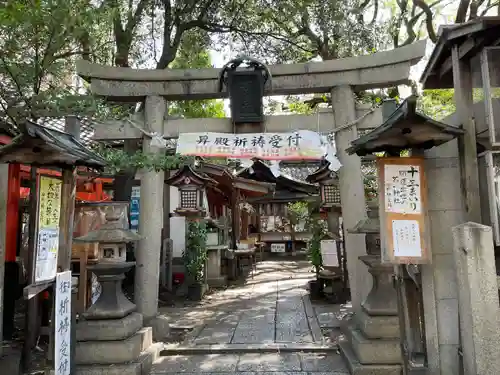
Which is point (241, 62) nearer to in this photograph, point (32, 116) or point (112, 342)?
point (32, 116)

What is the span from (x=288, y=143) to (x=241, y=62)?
1690 mm

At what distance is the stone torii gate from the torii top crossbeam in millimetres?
15

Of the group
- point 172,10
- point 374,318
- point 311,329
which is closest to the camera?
point 374,318

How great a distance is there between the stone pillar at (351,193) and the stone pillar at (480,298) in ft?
10.2

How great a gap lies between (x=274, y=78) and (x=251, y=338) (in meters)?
5.00

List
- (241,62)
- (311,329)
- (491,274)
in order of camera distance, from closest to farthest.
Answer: (491,274), (241,62), (311,329)

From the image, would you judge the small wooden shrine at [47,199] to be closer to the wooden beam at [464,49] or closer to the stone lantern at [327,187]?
the wooden beam at [464,49]

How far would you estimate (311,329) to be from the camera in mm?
8336

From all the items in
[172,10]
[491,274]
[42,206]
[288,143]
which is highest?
[172,10]

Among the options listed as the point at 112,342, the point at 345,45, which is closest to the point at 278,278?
the point at 345,45

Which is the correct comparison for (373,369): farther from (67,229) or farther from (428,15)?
(428,15)

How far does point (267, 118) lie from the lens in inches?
294

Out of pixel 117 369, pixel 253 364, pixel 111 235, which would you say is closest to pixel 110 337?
pixel 117 369

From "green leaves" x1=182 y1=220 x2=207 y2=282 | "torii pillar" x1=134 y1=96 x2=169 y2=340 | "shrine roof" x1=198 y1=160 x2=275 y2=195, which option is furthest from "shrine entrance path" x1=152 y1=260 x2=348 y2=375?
"shrine roof" x1=198 y1=160 x2=275 y2=195
